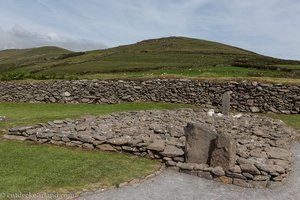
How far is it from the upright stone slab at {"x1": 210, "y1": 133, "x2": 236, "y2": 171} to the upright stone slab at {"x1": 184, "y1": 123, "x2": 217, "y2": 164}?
0.41 meters

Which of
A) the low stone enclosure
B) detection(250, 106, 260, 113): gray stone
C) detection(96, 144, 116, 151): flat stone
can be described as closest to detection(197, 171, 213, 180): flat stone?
the low stone enclosure

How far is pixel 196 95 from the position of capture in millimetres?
27953

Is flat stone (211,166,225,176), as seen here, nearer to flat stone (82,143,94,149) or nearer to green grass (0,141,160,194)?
green grass (0,141,160,194)

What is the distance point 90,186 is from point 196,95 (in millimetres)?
18785

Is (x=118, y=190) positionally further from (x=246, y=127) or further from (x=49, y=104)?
(x=49, y=104)

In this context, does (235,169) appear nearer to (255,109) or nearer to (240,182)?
(240,182)

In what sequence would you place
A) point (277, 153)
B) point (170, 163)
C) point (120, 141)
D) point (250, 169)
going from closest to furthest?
point (250, 169) → point (170, 163) → point (277, 153) → point (120, 141)

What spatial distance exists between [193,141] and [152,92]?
16.3 meters

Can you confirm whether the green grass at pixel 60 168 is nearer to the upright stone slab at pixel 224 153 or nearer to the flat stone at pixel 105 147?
the flat stone at pixel 105 147

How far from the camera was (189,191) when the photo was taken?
33.7ft

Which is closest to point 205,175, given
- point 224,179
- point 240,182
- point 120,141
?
point 224,179

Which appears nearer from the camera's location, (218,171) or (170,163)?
(218,171)

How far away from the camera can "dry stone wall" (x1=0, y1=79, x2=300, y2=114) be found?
26203 millimetres

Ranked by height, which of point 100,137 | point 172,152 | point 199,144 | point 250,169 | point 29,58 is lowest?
point 250,169
